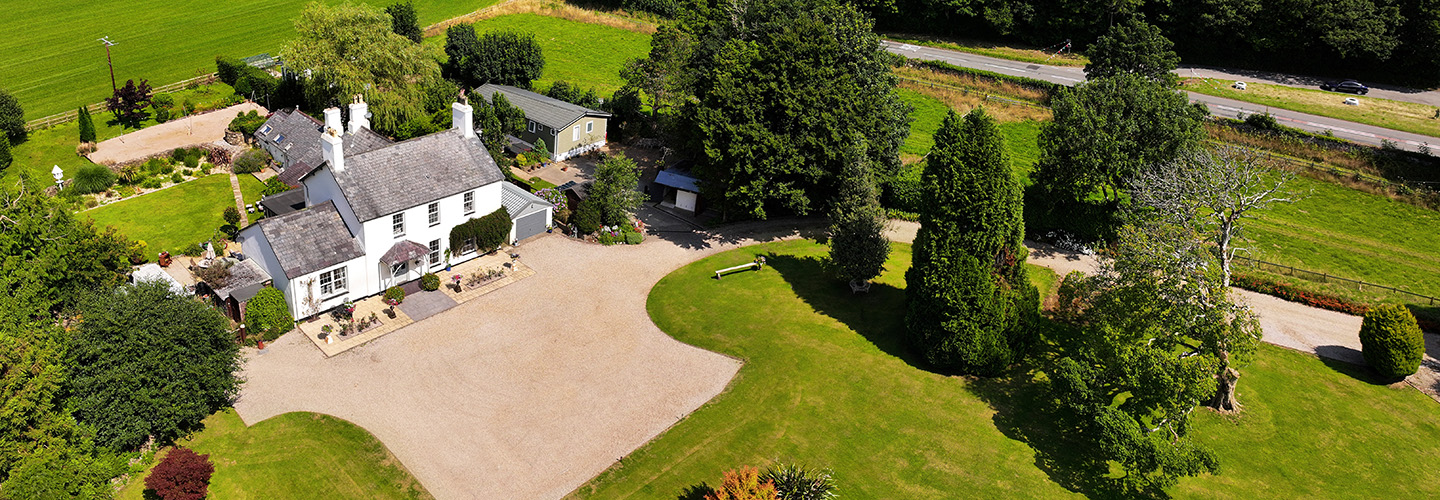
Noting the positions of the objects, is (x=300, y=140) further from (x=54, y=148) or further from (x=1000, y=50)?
(x=1000, y=50)

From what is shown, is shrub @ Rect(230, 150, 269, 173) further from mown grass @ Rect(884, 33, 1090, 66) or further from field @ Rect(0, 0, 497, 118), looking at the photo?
mown grass @ Rect(884, 33, 1090, 66)

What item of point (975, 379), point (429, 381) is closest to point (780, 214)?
point (975, 379)

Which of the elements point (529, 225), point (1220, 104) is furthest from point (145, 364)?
point (1220, 104)

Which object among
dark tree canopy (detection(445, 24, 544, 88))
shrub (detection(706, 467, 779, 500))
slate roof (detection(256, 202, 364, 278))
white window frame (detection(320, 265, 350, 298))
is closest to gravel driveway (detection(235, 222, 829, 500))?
white window frame (detection(320, 265, 350, 298))

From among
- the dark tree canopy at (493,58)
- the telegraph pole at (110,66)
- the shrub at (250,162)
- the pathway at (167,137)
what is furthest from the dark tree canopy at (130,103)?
the dark tree canopy at (493,58)

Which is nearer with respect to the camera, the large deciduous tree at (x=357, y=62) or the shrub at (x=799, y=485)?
the shrub at (x=799, y=485)

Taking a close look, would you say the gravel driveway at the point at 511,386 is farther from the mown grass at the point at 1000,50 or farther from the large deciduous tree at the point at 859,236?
the mown grass at the point at 1000,50
